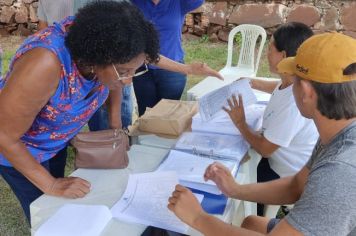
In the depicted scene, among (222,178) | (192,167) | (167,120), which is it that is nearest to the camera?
(222,178)

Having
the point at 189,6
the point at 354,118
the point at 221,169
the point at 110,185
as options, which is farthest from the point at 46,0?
the point at 354,118

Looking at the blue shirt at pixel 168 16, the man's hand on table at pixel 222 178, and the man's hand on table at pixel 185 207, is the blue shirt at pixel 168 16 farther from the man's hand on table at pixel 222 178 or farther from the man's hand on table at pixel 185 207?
the man's hand on table at pixel 185 207

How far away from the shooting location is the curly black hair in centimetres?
133

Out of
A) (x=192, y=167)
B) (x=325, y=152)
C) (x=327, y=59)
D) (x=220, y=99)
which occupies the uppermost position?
(x=327, y=59)

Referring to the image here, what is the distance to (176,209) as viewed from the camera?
1.25 meters

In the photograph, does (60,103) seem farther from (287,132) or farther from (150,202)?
(287,132)

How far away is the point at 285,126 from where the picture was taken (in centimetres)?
181

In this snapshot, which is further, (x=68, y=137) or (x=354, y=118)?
(x=68, y=137)

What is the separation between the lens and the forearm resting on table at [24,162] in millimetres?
1363

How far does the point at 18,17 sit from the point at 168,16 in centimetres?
514

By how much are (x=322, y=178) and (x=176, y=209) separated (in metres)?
0.47

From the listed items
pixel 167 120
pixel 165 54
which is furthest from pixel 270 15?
pixel 167 120

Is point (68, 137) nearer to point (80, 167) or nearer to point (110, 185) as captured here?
point (80, 167)

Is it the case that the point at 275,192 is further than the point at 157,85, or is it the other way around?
the point at 157,85
